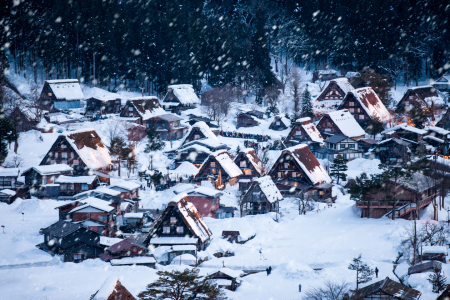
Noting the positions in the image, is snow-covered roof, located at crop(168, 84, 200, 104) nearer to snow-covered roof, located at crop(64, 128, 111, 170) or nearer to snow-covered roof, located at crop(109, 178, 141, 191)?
snow-covered roof, located at crop(64, 128, 111, 170)

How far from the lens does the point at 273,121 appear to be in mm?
54750

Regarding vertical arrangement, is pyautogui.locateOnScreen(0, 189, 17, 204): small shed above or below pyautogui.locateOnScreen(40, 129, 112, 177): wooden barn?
below

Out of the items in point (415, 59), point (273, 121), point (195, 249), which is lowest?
point (195, 249)

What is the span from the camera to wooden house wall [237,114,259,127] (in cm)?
5516

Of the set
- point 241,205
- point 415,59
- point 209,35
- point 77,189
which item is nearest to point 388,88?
point 415,59

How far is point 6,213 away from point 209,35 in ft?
115

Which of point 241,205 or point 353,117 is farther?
point 353,117

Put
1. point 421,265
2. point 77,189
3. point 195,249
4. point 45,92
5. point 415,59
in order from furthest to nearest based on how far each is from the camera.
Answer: point 415,59
point 45,92
point 77,189
point 195,249
point 421,265

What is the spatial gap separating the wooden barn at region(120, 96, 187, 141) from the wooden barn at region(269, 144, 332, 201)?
42.9 ft

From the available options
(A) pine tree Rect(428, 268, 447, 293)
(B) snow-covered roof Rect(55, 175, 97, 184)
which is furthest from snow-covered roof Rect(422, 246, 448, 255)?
(B) snow-covered roof Rect(55, 175, 97, 184)

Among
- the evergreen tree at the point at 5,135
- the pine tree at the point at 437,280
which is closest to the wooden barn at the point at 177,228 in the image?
the pine tree at the point at 437,280

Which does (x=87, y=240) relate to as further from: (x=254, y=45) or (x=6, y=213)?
(x=254, y=45)

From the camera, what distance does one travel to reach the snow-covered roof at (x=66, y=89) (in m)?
52.8

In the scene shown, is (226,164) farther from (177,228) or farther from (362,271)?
(362,271)
